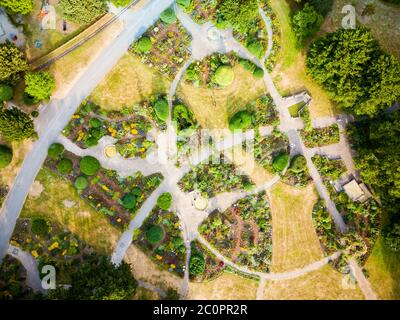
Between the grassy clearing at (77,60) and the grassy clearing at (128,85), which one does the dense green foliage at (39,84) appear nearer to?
the grassy clearing at (77,60)

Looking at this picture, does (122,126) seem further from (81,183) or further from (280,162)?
(280,162)

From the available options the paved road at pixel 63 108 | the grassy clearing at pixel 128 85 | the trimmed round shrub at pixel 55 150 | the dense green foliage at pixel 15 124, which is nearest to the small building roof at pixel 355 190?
the grassy clearing at pixel 128 85

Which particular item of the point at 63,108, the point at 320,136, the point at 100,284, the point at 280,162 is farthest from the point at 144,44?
the point at 100,284

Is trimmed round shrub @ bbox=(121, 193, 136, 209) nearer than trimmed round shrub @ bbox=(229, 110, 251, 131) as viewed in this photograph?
Yes

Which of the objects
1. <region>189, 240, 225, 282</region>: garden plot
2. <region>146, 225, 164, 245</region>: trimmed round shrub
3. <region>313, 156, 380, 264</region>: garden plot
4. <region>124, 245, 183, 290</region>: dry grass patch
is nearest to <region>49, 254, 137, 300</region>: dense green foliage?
<region>124, 245, 183, 290</region>: dry grass patch

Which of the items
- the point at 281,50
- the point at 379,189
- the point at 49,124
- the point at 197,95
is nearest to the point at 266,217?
the point at 379,189

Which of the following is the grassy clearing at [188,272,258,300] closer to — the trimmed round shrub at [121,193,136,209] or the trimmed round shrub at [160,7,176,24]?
the trimmed round shrub at [121,193,136,209]

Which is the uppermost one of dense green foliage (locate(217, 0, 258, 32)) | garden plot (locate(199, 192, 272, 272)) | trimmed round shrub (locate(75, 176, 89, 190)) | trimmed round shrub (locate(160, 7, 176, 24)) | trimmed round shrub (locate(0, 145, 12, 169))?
trimmed round shrub (locate(160, 7, 176, 24))
